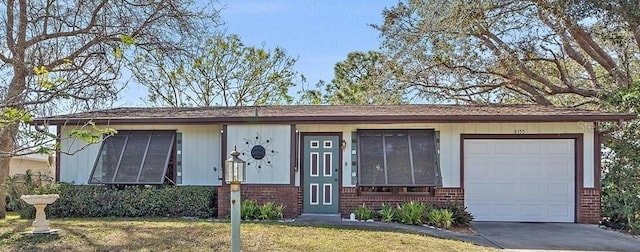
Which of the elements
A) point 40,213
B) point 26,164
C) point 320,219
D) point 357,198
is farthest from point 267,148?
point 26,164

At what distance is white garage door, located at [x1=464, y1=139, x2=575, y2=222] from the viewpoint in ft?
40.1

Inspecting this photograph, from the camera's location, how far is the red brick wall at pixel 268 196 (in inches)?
478

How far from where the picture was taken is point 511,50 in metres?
17.6

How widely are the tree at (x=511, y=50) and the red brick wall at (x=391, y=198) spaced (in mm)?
6225

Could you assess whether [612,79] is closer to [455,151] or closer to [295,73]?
[455,151]

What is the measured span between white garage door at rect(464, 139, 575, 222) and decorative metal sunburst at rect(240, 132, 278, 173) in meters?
4.43

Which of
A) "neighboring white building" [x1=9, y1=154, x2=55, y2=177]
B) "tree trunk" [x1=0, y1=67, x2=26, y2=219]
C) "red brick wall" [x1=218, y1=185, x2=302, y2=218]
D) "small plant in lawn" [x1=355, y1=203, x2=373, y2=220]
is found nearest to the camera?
"tree trunk" [x1=0, y1=67, x2=26, y2=219]

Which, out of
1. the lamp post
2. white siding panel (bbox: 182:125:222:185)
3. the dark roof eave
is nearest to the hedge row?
white siding panel (bbox: 182:125:222:185)

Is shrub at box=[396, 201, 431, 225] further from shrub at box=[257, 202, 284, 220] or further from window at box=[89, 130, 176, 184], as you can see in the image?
window at box=[89, 130, 176, 184]

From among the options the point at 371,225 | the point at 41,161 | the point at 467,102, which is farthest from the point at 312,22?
the point at 41,161

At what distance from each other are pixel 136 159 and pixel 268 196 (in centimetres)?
328

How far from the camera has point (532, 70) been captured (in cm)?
1881

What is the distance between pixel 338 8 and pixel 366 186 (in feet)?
18.7

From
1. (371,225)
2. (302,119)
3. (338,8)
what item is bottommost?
(371,225)
